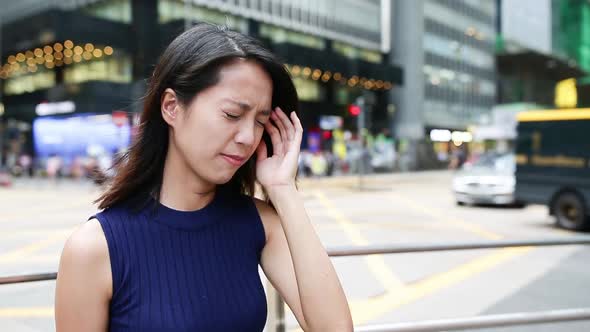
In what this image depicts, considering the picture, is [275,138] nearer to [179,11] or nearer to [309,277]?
[309,277]

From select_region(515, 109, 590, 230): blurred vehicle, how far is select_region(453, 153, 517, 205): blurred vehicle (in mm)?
2492

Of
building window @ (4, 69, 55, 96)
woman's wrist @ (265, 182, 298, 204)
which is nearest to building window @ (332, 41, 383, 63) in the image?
building window @ (4, 69, 55, 96)

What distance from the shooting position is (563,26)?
79.3 metres

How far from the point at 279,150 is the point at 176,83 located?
383 millimetres

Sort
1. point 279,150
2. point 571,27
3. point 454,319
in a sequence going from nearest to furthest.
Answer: point 279,150
point 454,319
point 571,27

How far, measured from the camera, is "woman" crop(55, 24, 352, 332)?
125 centimetres

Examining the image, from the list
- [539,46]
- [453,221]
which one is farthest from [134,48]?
[539,46]

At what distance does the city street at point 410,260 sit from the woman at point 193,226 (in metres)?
0.59

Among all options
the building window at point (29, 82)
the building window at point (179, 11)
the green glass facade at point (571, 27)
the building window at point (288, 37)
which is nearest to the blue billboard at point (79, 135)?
the building window at point (29, 82)

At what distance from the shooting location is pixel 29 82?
3300cm

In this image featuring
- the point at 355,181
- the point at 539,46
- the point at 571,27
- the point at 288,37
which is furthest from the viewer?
the point at 571,27

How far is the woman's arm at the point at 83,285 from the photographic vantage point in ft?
3.92

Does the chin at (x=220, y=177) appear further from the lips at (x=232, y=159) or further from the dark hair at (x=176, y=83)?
the dark hair at (x=176, y=83)

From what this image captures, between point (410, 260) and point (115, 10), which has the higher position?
point (115, 10)
